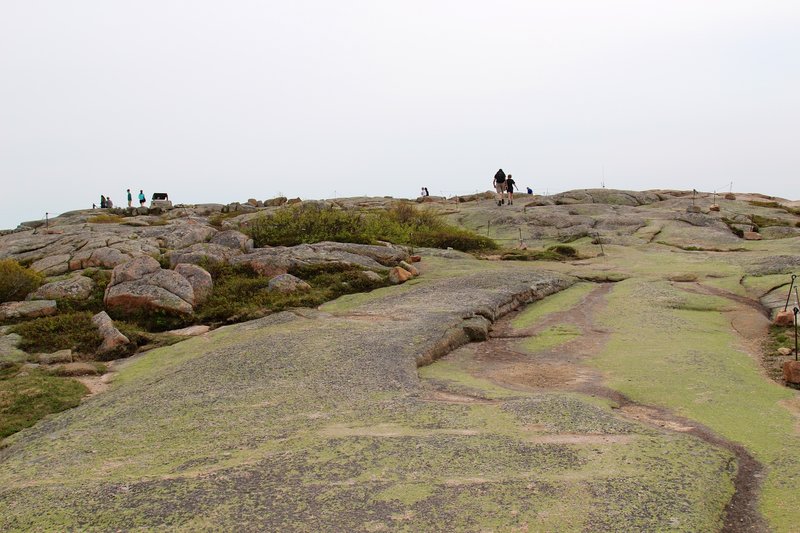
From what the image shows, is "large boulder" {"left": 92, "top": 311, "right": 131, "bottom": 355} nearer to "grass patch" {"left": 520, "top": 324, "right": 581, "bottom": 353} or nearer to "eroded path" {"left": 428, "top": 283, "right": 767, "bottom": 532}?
"eroded path" {"left": 428, "top": 283, "right": 767, "bottom": 532}

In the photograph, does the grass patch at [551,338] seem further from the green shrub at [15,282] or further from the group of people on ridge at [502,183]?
the group of people on ridge at [502,183]

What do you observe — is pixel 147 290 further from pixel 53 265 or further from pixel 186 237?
pixel 186 237

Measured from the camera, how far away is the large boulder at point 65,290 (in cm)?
1591

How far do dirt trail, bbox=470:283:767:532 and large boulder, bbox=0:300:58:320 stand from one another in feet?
33.5

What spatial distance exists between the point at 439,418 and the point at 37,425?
211 inches

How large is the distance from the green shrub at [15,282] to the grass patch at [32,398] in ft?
20.4

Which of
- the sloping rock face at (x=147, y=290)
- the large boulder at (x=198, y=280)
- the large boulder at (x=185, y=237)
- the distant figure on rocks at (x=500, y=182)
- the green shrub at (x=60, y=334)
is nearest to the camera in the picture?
the green shrub at (x=60, y=334)

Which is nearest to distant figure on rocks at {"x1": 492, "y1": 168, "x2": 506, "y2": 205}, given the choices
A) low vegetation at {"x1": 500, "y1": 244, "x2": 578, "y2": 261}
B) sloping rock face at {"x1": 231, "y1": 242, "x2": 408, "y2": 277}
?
low vegetation at {"x1": 500, "y1": 244, "x2": 578, "y2": 261}

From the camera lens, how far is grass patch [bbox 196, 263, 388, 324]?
572 inches

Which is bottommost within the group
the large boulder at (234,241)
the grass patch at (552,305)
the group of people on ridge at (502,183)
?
the grass patch at (552,305)

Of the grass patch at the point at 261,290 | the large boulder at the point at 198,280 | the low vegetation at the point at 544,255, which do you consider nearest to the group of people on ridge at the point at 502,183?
the low vegetation at the point at 544,255

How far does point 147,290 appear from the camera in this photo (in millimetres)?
14953

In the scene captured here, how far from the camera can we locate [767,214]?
34.4 metres

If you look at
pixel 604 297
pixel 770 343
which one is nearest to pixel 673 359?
pixel 770 343
